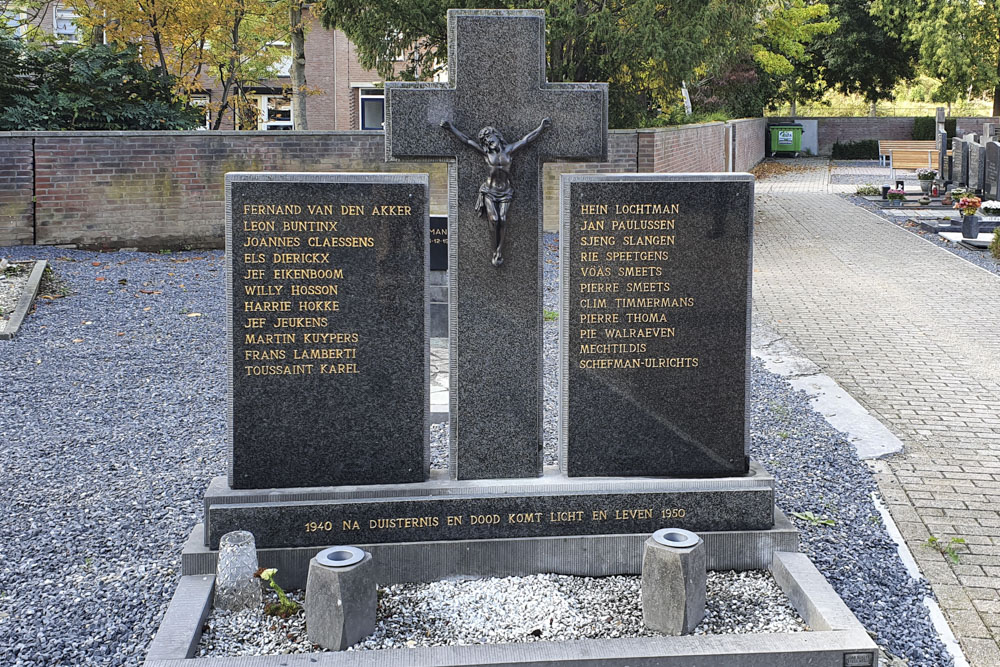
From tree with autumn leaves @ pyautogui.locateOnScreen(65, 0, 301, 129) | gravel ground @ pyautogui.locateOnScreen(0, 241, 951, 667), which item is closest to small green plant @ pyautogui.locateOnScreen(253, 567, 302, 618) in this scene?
gravel ground @ pyautogui.locateOnScreen(0, 241, 951, 667)

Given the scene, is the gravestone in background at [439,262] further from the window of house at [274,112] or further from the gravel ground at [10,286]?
the window of house at [274,112]

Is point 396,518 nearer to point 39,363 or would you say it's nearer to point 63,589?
point 63,589

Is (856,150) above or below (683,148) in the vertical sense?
above

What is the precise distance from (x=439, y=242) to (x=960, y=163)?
19158mm

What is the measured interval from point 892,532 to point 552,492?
1934 mm

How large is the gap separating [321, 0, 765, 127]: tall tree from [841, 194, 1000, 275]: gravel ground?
4853 mm

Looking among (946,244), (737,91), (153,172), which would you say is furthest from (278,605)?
(737,91)

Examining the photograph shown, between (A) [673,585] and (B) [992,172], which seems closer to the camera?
(A) [673,585]

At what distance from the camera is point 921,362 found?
30.4 ft

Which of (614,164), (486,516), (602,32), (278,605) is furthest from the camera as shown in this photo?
(614,164)

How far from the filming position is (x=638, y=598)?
179 inches

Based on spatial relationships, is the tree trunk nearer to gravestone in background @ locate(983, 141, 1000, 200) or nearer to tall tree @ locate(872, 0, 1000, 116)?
gravestone in background @ locate(983, 141, 1000, 200)

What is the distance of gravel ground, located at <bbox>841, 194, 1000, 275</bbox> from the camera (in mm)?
15086

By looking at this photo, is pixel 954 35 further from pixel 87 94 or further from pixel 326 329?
pixel 326 329
